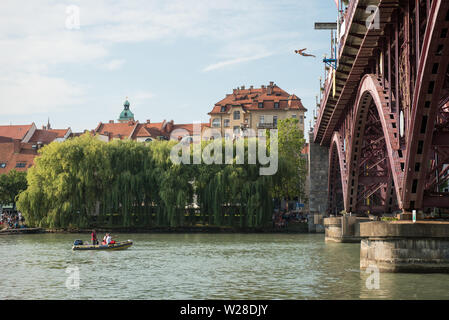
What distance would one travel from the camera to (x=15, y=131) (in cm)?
11100

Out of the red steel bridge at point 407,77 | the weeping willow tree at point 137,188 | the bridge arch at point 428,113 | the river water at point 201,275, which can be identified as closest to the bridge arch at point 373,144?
the red steel bridge at point 407,77

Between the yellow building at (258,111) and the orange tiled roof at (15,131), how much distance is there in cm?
2954

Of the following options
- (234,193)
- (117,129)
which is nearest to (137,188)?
(234,193)

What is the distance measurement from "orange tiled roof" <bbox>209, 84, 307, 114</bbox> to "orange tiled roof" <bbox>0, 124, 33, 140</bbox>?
29865 mm

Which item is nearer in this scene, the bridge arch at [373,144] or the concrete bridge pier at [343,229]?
the bridge arch at [373,144]

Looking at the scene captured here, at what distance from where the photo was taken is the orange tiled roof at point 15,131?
110 metres

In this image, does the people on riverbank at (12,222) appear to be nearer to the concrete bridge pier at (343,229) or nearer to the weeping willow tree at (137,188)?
the weeping willow tree at (137,188)

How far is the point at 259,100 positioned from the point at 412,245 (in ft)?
287

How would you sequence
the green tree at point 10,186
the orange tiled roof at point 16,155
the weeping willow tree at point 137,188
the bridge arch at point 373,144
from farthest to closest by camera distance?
the orange tiled roof at point 16,155 < the green tree at point 10,186 < the weeping willow tree at point 137,188 < the bridge arch at point 373,144

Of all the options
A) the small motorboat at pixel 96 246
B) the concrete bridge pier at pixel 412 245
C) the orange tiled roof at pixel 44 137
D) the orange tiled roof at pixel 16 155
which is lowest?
the small motorboat at pixel 96 246
